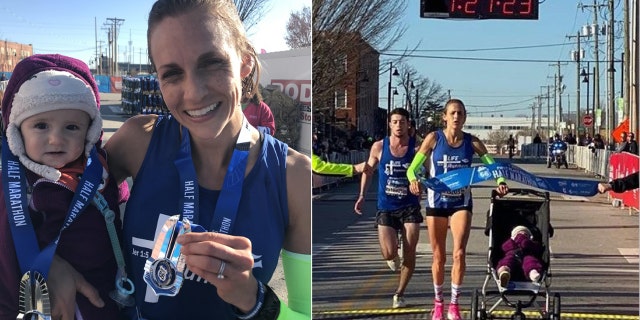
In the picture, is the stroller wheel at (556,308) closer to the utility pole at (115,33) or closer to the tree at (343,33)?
the tree at (343,33)

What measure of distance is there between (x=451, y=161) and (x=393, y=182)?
0.27 metres

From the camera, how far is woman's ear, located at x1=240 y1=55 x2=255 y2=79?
2088 millimetres

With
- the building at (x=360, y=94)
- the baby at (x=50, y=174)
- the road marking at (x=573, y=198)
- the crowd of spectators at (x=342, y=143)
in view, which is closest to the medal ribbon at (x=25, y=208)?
the baby at (x=50, y=174)

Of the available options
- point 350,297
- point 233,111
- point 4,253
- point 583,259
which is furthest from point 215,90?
point 583,259

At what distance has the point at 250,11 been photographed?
2150mm

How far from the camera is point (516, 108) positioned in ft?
10.1

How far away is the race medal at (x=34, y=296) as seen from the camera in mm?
2043

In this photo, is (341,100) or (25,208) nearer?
(25,208)

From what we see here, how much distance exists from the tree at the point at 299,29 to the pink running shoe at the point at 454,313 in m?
1.38

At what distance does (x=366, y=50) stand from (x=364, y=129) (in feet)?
1.07

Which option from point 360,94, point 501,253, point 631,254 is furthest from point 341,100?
point 631,254

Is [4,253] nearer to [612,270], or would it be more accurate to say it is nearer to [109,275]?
[109,275]

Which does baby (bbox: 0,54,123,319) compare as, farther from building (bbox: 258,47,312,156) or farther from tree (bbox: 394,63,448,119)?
tree (bbox: 394,63,448,119)

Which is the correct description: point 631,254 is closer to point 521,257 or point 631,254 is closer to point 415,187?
point 521,257
